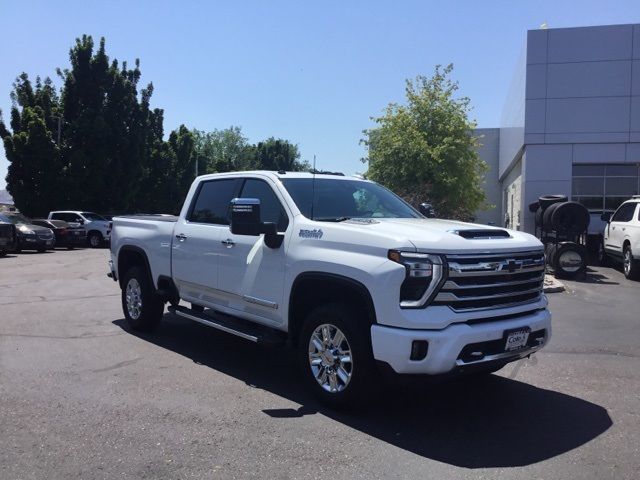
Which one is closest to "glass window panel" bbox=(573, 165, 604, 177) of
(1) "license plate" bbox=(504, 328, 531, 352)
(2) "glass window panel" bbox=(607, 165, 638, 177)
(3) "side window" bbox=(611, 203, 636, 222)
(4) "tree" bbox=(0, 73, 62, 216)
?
(2) "glass window panel" bbox=(607, 165, 638, 177)

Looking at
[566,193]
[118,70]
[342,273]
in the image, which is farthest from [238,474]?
[118,70]

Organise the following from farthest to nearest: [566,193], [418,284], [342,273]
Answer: [566,193] < [342,273] < [418,284]

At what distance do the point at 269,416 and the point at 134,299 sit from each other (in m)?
3.82

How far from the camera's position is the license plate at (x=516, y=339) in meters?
4.61

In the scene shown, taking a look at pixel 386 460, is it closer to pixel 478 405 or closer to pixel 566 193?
pixel 478 405

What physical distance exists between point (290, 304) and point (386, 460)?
174 centimetres

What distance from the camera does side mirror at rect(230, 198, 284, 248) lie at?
525 cm

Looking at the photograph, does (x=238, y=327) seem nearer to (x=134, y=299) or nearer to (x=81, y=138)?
(x=134, y=299)

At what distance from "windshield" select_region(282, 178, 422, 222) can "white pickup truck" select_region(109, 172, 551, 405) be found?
2 cm

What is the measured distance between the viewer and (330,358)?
489 centimetres

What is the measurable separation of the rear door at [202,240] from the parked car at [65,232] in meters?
19.9

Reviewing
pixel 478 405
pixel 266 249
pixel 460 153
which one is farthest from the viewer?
pixel 460 153

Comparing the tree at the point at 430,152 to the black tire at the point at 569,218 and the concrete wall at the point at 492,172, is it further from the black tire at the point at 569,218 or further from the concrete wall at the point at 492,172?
the concrete wall at the point at 492,172

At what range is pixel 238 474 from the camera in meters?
3.76
